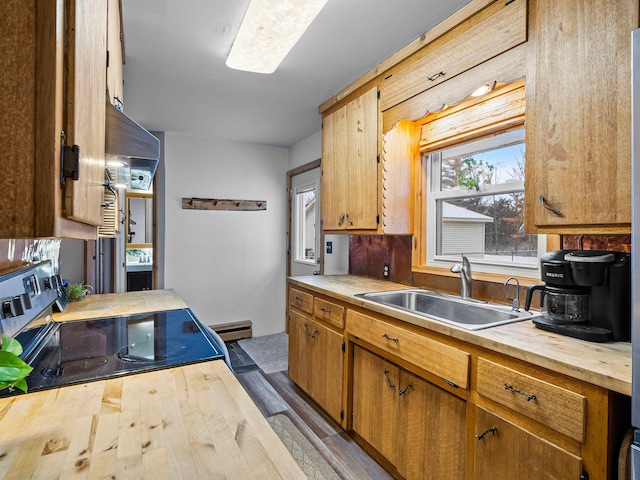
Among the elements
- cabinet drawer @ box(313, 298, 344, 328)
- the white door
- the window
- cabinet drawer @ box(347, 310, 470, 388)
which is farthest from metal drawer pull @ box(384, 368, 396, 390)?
the window

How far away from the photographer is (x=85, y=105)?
65 centimetres

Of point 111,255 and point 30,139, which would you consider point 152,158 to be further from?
point 111,255

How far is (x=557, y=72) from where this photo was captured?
136cm

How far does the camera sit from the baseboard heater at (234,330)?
4195 mm

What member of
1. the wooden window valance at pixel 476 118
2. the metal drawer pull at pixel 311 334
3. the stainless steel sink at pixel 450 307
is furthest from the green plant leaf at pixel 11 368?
the wooden window valance at pixel 476 118

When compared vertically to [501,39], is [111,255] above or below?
below

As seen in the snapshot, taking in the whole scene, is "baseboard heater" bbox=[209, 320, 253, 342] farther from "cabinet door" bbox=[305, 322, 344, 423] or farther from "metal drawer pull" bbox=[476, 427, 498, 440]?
"metal drawer pull" bbox=[476, 427, 498, 440]

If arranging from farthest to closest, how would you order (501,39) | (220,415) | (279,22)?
(279,22) → (501,39) → (220,415)

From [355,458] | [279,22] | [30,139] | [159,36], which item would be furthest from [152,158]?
[355,458]

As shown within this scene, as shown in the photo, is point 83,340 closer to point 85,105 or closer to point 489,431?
point 85,105

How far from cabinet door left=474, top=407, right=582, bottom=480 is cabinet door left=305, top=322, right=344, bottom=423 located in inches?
40.9

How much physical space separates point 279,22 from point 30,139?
5.27 feet

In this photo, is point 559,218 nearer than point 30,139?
No

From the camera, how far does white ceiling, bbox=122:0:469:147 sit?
1.79 metres
